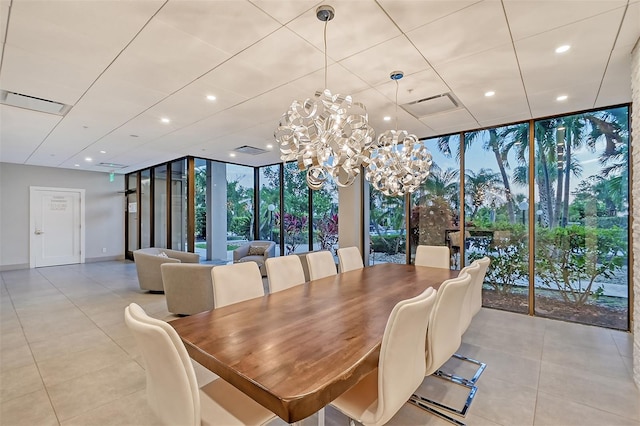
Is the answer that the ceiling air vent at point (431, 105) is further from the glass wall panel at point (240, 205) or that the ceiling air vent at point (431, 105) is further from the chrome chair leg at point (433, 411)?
the glass wall panel at point (240, 205)

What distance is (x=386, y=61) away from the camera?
105 inches

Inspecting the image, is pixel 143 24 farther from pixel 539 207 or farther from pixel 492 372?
pixel 539 207

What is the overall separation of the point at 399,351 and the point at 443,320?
2.13ft

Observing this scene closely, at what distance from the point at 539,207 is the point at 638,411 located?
2797 mm

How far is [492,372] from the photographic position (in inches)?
105

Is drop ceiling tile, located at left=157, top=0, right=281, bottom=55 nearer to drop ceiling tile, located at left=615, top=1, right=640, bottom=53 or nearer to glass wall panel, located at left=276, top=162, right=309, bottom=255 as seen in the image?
drop ceiling tile, located at left=615, top=1, right=640, bottom=53

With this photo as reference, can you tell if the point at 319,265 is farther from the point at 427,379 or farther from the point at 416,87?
the point at 416,87

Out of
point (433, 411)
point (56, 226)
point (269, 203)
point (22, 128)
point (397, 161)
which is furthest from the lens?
point (56, 226)

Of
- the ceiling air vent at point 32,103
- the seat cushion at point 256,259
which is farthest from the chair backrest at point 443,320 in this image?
the seat cushion at point 256,259

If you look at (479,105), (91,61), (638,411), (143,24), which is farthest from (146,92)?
(638,411)

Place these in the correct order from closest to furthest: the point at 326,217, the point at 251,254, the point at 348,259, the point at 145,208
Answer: the point at 348,259 < the point at 326,217 < the point at 251,254 < the point at 145,208

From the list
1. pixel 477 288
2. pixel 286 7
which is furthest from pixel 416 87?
pixel 477 288

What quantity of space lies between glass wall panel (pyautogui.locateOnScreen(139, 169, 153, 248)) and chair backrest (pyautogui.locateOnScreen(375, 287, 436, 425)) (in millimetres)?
8882

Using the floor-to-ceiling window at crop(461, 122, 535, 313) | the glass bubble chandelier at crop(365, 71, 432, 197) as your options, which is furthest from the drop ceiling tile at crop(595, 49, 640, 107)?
the glass bubble chandelier at crop(365, 71, 432, 197)
